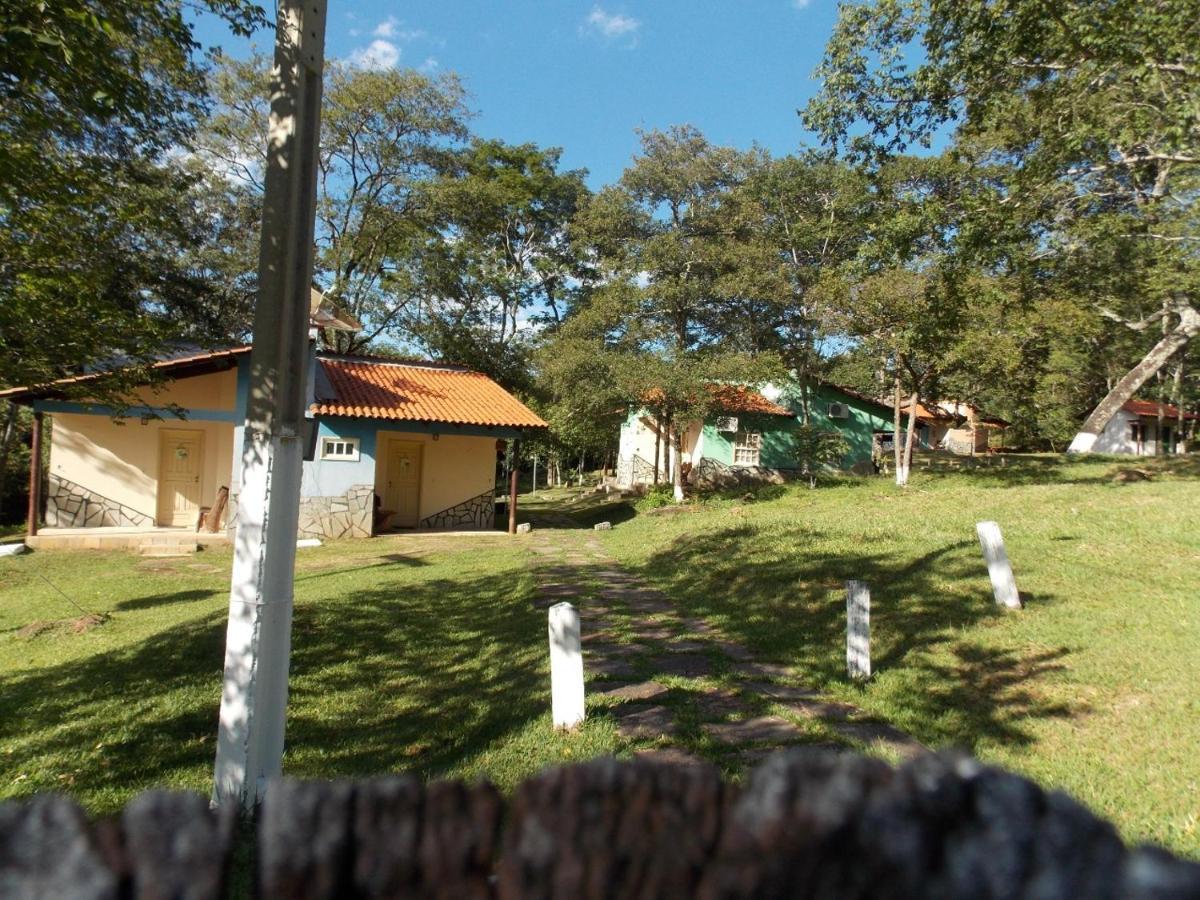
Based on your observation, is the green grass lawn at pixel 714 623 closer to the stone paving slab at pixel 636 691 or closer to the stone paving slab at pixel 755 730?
the stone paving slab at pixel 636 691

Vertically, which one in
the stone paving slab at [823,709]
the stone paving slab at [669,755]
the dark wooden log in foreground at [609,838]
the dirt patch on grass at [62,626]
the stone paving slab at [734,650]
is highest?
the dark wooden log in foreground at [609,838]

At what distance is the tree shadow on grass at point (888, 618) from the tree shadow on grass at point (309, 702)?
2.32 meters

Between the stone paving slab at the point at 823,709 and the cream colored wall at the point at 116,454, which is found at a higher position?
the cream colored wall at the point at 116,454

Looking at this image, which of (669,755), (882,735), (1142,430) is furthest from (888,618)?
(1142,430)

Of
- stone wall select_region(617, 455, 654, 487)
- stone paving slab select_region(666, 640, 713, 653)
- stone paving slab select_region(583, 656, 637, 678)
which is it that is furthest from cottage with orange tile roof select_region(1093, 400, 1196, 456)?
stone paving slab select_region(583, 656, 637, 678)

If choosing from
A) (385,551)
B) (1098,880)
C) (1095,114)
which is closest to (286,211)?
(1098,880)

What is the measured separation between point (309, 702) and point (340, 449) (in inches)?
477

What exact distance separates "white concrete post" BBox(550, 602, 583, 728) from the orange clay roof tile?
12.6 meters

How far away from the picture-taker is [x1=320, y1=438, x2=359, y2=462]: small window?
16206 millimetres

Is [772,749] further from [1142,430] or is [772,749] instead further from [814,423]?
[1142,430]

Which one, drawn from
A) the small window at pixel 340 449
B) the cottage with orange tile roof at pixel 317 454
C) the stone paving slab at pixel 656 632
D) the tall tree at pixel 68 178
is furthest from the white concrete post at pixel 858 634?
the small window at pixel 340 449

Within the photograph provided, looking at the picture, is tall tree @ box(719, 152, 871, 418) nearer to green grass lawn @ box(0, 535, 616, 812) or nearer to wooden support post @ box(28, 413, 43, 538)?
green grass lawn @ box(0, 535, 616, 812)

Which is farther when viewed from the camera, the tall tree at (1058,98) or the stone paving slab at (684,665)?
the tall tree at (1058,98)

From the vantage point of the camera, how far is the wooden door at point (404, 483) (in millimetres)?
18719
